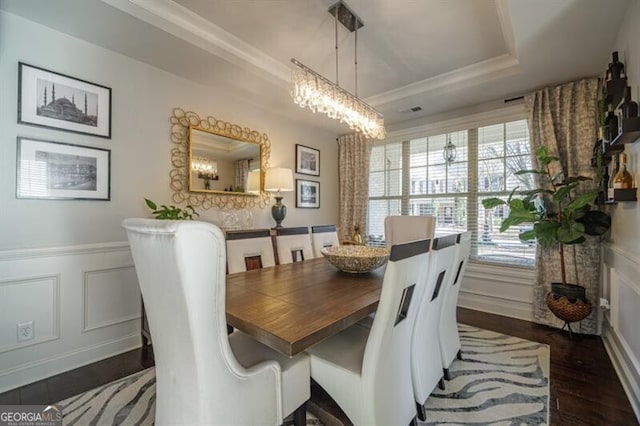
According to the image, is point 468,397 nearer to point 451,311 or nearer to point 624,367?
point 451,311

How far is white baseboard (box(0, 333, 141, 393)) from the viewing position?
6.01 feet

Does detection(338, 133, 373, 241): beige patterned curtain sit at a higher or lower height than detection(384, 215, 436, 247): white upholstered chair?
higher

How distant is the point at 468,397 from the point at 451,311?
54cm

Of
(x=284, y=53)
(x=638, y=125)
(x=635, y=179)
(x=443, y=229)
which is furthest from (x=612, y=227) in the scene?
(x=284, y=53)

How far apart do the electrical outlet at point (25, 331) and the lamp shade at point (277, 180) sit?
2.24 m

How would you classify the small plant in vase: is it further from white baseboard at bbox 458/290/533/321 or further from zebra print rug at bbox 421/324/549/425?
white baseboard at bbox 458/290/533/321

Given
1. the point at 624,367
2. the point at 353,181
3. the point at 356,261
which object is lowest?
the point at 624,367

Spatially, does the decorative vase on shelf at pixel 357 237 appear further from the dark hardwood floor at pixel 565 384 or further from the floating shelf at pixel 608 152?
the floating shelf at pixel 608 152

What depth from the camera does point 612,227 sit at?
7.80 ft

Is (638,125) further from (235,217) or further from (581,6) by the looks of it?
(235,217)

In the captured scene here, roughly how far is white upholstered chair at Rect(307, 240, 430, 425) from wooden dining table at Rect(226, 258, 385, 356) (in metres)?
0.14

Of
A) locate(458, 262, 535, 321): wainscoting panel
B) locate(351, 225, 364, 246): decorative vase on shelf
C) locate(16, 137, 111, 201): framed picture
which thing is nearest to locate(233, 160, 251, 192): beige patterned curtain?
locate(16, 137, 111, 201): framed picture

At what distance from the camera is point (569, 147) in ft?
8.96

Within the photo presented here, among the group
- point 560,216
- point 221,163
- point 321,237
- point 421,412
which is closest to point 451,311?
point 421,412
